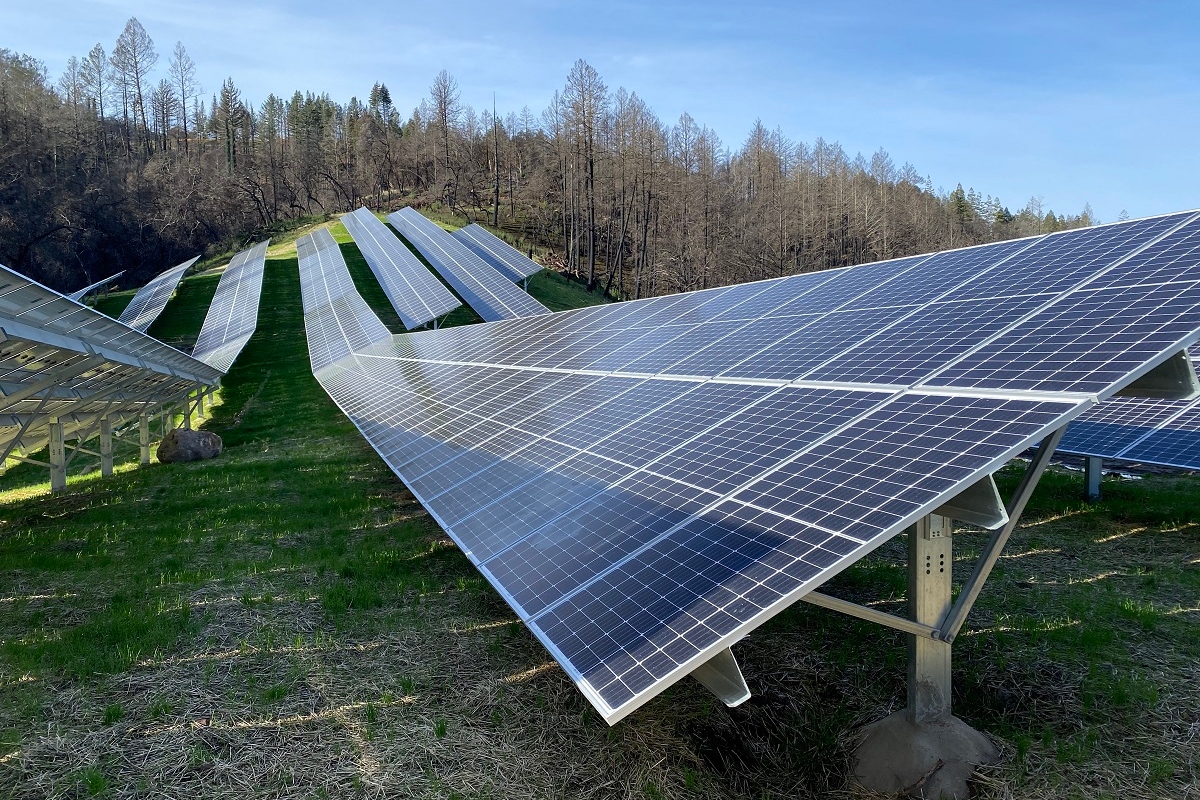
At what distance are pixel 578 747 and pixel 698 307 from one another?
11125 mm

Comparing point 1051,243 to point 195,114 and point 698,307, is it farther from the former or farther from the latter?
point 195,114

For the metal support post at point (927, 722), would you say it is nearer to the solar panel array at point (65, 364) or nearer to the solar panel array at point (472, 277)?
the solar panel array at point (65, 364)

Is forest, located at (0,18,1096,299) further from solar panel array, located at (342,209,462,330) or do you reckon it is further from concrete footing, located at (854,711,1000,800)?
concrete footing, located at (854,711,1000,800)

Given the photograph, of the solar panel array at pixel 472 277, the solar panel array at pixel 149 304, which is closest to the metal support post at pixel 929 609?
the solar panel array at pixel 472 277

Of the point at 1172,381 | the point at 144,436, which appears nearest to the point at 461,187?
the point at 144,436

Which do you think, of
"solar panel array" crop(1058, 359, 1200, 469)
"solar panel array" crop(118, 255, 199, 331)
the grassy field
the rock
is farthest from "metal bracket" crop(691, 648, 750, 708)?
"solar panel array" crop(118, 255, 199, 331)

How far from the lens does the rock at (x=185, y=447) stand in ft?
72.3

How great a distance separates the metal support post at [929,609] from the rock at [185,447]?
2155 centimetres

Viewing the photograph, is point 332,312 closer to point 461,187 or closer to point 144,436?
point 144,436

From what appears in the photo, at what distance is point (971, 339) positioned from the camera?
8.16m

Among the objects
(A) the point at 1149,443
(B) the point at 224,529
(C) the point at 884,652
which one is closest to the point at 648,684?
(C) the point at 884,652

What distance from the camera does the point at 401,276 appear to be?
153 ft

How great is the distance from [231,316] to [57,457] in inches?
954

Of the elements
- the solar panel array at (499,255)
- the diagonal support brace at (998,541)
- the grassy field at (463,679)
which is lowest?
the grassy field at (463,679)
